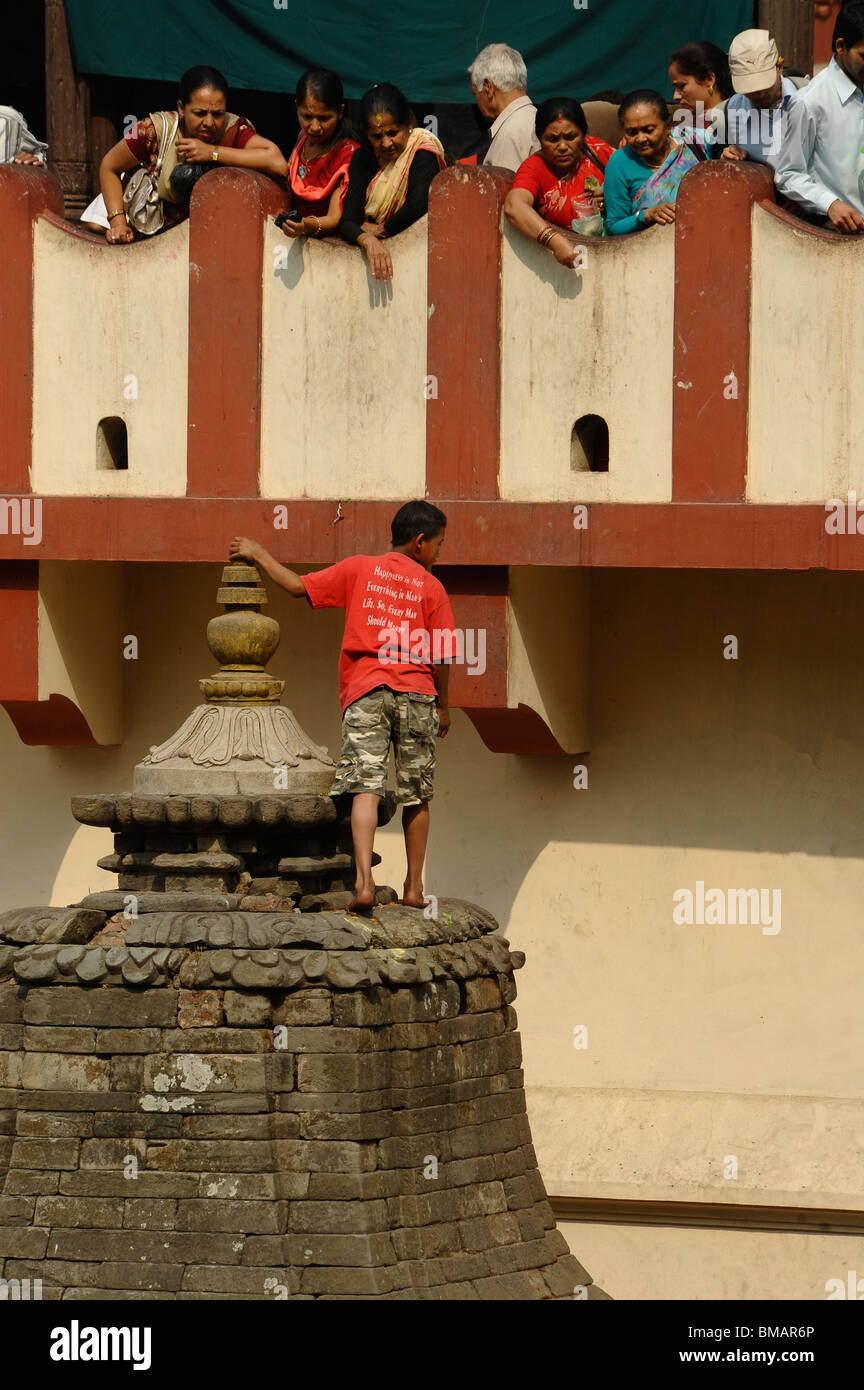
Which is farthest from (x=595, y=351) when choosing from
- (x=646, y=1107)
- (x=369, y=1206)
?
(x=369, y=1206)

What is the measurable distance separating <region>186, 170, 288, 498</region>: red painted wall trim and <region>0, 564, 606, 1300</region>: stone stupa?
8.92ft

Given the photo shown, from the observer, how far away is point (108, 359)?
12945 mm

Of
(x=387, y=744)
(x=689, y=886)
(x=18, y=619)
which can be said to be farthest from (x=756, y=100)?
(x=18, y=619)

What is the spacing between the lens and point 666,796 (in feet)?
44.1

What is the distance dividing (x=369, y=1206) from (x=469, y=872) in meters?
4.10

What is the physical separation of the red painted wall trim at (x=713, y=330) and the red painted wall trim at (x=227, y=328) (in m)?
2.00

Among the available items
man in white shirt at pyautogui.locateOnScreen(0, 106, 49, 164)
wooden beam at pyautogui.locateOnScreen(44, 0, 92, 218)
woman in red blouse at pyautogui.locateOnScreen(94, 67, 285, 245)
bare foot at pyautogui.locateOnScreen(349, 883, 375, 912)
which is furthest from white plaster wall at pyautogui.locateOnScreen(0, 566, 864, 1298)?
bare foot at pyautogui.locateOnScreen(349, 883, 375, 912)

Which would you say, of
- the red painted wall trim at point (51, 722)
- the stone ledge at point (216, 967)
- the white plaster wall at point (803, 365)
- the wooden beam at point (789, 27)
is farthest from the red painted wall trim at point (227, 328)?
the stone ledge at point (216, 967)

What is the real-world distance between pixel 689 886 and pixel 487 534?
2163 millimetres

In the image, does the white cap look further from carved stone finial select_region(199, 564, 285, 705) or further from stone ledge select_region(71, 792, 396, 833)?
stone ledge select_region(71, 792, 396, 833)

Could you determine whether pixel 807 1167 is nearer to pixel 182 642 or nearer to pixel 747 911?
pixel 747 911

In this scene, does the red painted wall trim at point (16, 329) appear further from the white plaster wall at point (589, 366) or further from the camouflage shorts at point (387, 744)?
the camouflage shorts at point (387, 744)

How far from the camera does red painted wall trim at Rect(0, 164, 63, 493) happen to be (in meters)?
13.0

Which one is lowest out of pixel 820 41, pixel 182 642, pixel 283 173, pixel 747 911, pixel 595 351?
pixel 747 911
